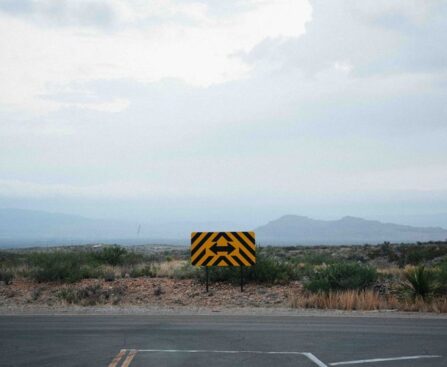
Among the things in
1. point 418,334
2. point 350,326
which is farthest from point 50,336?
point 418,334

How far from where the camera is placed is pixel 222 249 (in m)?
21.7

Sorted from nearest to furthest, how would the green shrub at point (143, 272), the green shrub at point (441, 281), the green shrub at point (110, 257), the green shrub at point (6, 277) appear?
the green shrub at point (441, 281) → the green shrub at point (6, 277) → the green shrub at point (143, 272) → the green shrub at point (110, 257)

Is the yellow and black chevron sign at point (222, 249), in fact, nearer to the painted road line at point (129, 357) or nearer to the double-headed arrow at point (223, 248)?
the double-headed arrow at point (223, 248)

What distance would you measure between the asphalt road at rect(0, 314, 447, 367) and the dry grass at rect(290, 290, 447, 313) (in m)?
2.56

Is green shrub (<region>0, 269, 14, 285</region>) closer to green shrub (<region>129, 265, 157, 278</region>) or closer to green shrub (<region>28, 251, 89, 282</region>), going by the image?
green shrub (<region>28, 251, 89, 282</region>)

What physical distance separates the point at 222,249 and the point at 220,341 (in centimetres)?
959

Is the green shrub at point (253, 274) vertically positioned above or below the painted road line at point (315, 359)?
above

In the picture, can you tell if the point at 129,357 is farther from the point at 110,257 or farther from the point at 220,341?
the point at 110,257

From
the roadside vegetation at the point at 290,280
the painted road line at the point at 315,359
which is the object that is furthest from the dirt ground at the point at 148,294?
the painted road line at the point at 315,359

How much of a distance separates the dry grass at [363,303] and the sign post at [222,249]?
257cm

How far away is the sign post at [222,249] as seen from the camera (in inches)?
850

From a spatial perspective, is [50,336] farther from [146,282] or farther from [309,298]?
[146,282]

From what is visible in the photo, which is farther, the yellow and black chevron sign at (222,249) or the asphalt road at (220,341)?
the yellow and black chevron sign at (222,249)

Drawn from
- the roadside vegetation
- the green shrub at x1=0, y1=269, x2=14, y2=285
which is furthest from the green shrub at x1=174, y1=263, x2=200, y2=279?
the green shrub at x1=0, y1=269, x2=14, y2=285
